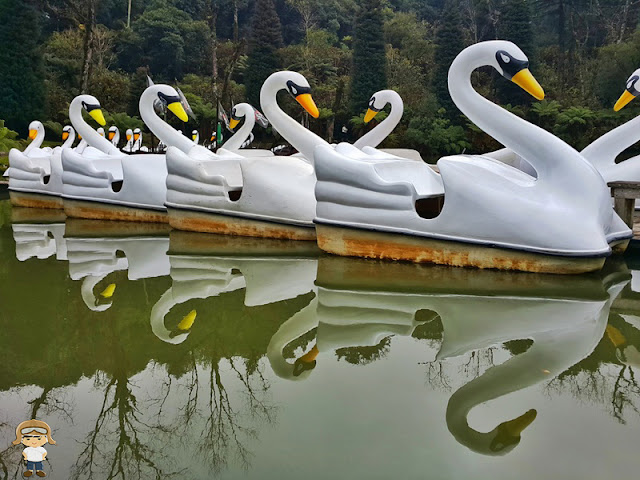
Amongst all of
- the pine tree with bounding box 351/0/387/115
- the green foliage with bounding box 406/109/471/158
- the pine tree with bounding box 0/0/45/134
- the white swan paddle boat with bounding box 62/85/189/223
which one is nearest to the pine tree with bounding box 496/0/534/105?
the green foliage with bounding box 406/109/471/158

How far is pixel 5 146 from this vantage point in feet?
69.2

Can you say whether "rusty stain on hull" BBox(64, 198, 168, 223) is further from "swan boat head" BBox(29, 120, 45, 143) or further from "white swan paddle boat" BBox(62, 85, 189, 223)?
"swan boat head" BBox(29, 120, 45, 143)

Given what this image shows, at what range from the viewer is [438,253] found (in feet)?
22.7

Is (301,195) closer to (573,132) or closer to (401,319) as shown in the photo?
(401,319)

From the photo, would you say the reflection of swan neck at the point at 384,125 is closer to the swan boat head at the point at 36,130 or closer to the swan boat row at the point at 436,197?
the swan boat row at the point at 436,197

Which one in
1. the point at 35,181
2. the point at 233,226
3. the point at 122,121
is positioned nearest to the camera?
the point at 233,226

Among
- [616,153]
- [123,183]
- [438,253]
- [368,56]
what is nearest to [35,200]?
[123,183]

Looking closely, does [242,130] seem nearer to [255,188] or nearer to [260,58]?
[255,188]

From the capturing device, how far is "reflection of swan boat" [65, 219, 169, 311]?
679 centimetres

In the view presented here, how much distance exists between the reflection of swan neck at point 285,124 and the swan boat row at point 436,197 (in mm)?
19

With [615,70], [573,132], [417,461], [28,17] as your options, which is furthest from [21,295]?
[28,17]

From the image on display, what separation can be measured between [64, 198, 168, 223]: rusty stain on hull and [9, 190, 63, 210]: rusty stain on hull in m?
1.40

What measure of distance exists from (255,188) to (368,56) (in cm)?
2202

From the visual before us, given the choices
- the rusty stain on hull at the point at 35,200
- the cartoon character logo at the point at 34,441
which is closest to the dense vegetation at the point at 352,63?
the rusty stain on hull at the point at 35,200
